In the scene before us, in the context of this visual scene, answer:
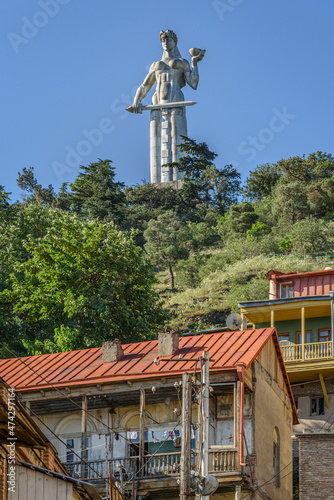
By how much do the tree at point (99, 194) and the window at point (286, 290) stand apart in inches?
1713

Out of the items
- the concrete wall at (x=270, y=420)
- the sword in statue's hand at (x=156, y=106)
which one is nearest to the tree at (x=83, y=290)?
the concrete wall at (x=270, y=420)

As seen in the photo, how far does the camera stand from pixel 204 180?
9588 centimetres

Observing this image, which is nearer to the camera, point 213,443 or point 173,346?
point 213,443

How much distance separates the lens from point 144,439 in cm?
2741

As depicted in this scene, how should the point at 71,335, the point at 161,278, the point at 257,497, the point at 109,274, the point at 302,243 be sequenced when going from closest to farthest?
1. the point at 257,497
2. the point at 71,335
3. the point at 109,274
4. the point at 302,243
5. the point at 161,278

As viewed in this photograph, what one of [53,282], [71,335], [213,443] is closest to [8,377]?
[213,443]

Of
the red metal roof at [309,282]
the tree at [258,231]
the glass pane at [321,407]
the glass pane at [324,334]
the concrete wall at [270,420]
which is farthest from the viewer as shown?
the tree at [258,231]

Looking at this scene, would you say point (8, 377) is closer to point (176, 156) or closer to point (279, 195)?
point (279, 195)

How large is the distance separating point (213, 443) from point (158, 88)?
7569 centimetres

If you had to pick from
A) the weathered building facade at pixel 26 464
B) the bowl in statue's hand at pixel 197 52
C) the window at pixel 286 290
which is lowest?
the weathered building facade at pixel 26 464

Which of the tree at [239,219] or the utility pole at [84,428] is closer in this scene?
the utility pole at [84,428]

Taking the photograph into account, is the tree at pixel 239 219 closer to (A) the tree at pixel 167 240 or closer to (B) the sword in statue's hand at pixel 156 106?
(A) the tree at pixel 167 240

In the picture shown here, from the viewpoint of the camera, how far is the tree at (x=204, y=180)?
9469 centimetres

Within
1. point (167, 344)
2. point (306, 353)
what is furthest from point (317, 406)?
point (167, 344)
